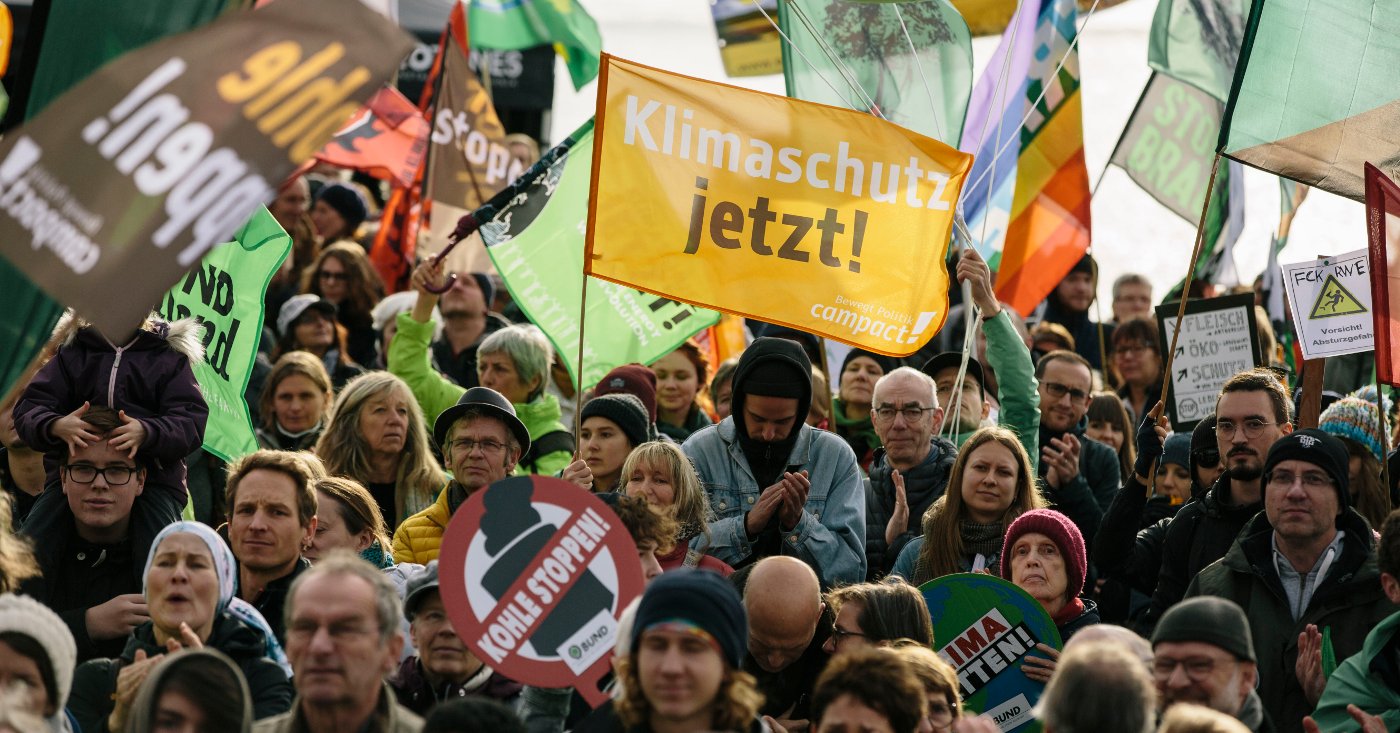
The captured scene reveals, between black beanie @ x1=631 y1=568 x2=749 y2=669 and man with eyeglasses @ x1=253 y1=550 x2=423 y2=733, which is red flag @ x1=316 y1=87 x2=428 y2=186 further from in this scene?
black beanie @ x1=631 y1=568 x2=749 y2=669

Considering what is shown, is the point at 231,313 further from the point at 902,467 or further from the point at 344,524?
the point at 902,467

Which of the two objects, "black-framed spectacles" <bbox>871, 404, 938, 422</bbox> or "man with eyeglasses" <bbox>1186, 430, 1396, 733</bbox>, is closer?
"man with eyeglasses" <bbox>1186, 430, 1396, 733</bbox>

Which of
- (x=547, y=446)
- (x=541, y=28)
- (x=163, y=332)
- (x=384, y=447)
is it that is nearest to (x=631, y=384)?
(x=547, y=446)

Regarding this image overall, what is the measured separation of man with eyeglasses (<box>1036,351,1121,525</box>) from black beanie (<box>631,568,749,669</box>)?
3432 mm

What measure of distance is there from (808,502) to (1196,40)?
5257 mm

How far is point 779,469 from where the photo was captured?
23.6 feet

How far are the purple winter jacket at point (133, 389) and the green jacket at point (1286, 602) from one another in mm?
3645

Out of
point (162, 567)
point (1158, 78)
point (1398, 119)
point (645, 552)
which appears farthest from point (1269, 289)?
point (162, 567)

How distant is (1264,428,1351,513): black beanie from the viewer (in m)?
6.41

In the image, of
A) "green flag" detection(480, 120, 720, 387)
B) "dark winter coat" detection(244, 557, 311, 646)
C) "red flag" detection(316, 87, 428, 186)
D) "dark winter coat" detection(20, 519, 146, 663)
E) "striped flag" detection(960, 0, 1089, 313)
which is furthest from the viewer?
"red flag" detection(316, 87, 428, 186)

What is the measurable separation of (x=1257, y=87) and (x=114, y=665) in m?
5.06

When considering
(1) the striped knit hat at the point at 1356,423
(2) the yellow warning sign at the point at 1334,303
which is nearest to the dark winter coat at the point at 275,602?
(1) the striped knit hat at the point at 1356,423

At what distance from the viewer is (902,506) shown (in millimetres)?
7789

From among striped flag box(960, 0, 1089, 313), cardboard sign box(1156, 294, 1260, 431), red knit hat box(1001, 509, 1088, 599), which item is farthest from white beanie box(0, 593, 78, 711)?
striped flag box(960, 0, 1089, 313)
